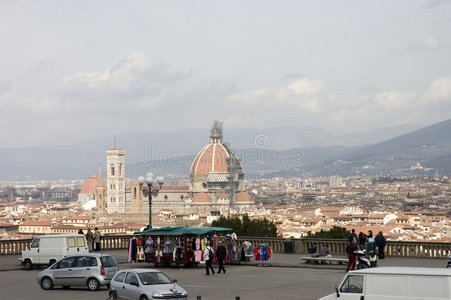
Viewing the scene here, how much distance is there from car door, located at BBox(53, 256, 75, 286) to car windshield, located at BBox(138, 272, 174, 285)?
3.91 metres

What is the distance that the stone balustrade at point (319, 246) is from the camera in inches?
1111

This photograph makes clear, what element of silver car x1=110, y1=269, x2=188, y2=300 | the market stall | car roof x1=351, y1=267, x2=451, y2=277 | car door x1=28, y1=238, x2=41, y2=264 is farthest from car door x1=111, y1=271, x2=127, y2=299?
car door x1=28, y1=238, x2=41, y2=264

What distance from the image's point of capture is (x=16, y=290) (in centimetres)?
2066

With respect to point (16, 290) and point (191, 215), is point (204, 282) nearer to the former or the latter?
point (16, 290)

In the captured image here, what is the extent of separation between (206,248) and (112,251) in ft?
31.6

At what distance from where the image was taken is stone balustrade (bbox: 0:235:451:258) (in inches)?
1111

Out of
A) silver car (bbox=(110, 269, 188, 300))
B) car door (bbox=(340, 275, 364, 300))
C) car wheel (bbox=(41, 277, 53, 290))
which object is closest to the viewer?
car door (bbox=(340, 275, 364, 300))

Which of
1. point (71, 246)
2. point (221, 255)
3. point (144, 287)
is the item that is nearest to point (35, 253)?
point (71, 246)

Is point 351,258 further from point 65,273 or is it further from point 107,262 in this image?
point 65,273

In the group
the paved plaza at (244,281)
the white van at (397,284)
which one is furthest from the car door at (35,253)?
the white van at (397,284)

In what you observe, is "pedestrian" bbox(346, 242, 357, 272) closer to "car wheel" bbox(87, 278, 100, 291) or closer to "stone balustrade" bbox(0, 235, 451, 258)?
"stone balustrade" bbox(0, 235, 451, 258)

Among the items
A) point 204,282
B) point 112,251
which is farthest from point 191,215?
point 204,282

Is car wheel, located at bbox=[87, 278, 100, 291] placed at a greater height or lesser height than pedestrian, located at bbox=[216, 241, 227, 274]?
lesser

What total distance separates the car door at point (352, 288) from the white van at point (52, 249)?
12.8 meters
